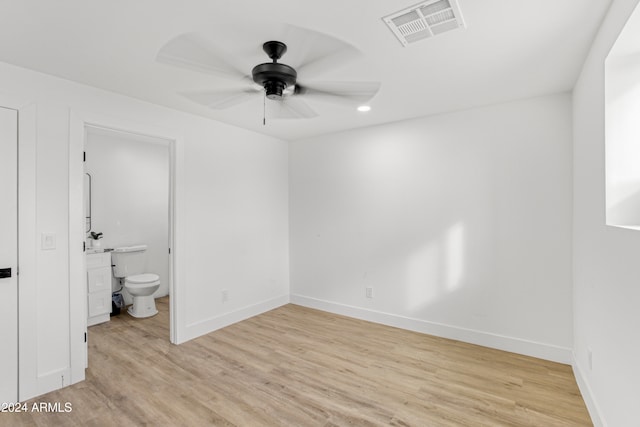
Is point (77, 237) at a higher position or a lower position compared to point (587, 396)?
higher

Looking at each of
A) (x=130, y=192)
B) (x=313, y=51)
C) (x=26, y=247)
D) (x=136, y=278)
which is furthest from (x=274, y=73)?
(x=130, y=192)

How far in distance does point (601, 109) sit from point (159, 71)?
9.46ft

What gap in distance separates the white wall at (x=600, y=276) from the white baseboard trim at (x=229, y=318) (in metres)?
3.27

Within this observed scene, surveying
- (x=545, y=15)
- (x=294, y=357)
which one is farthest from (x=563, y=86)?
→ (x=294, y=357)

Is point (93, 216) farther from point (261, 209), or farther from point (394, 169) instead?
point (394, 169)

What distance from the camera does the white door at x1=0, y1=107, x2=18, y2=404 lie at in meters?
2.19

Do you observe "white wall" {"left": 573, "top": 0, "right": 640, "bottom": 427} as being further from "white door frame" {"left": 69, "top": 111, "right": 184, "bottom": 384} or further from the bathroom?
the bathroom

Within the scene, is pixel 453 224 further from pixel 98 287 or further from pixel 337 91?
pixel 98 287

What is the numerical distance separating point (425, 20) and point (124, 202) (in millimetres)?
4483

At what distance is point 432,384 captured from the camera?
2.45 metres

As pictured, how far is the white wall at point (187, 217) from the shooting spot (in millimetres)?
2342

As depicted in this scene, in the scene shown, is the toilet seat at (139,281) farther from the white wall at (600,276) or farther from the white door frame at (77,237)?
the white wall at (600,276)

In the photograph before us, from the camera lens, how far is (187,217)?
10.9 ft

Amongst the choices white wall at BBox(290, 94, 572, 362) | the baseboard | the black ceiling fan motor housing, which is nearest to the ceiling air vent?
the black ceiling fan motor housing
